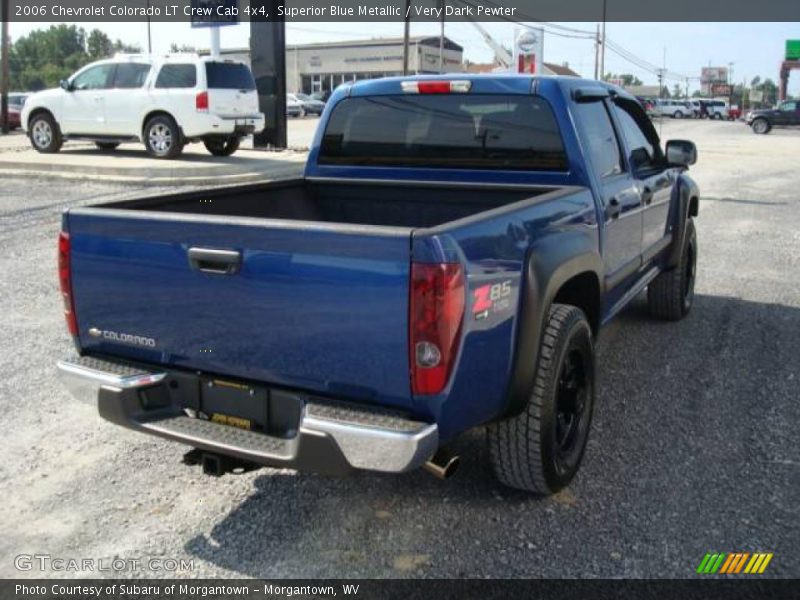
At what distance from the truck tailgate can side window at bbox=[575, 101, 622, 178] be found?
207cm

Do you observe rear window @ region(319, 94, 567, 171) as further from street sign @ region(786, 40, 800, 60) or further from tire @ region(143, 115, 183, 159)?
street sign @ region(786, 40, 800, 60)

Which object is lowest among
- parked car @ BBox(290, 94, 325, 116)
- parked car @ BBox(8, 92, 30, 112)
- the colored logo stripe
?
the colored logo stripe

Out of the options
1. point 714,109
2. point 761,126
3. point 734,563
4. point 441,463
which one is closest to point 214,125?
point 441,463

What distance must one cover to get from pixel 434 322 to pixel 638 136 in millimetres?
3399

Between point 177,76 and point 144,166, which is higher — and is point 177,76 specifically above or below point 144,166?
above

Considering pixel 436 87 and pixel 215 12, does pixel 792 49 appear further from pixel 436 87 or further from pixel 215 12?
pixel 436 87

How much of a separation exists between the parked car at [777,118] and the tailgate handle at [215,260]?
49.1 metres

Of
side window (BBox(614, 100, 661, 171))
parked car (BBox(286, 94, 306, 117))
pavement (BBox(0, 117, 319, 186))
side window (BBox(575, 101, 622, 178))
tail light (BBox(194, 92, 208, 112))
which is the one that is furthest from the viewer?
parked car (BBox(286, 94, 306, 117))

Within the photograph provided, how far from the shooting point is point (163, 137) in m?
16.7

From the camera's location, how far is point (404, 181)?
4512 millimetres

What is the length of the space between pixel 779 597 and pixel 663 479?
0.89m

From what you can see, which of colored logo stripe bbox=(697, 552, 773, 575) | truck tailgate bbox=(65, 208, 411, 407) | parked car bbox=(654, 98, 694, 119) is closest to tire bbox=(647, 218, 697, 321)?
colored logo stripe bbox=(697, 552, 773, 575)

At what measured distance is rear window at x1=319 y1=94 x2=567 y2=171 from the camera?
4.32 meters

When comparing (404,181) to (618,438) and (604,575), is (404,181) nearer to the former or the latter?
(618,438)
